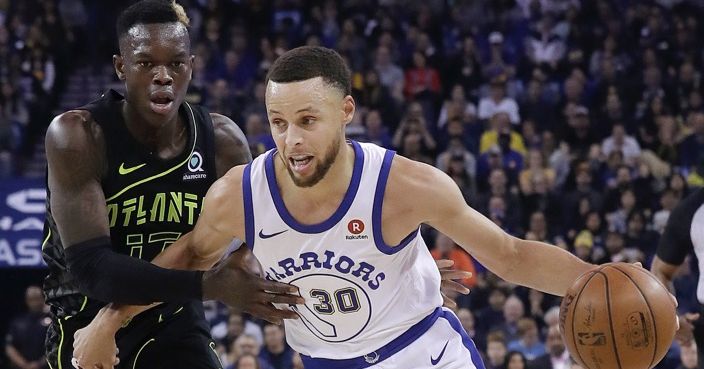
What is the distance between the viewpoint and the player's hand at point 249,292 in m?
4.04

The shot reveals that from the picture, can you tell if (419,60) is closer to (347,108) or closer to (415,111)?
(415,111)

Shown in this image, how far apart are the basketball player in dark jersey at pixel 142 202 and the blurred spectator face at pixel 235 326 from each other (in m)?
6.22

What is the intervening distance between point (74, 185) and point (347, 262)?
112 cm

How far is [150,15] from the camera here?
4496 millimetres

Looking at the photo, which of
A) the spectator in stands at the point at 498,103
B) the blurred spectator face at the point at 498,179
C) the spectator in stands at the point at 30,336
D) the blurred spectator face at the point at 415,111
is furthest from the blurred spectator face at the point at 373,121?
the spectator in stands at the point at 30,336

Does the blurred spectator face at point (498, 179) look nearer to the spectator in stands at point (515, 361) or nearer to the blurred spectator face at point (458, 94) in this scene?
the blurred spectator face at point (458, 94)

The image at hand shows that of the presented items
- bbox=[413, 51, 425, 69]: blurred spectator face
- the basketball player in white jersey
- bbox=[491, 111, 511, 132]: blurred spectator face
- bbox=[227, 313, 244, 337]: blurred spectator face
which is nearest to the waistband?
the basketball player in white jersey

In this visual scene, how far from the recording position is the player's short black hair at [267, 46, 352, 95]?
3.96 meters

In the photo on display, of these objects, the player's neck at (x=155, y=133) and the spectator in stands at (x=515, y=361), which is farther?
the spectator in stands at (x=515, y=361)

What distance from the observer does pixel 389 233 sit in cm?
401

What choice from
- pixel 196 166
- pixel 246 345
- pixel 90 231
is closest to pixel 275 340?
pixel 246 345

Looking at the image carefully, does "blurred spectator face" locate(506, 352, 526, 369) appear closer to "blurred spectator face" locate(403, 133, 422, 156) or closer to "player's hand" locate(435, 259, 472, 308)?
"blurred spectator face" locate(403, 133, 422, 156)

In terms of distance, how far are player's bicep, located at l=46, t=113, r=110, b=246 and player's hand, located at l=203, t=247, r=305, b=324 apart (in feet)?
1.58

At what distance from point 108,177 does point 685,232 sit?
3723 mm
